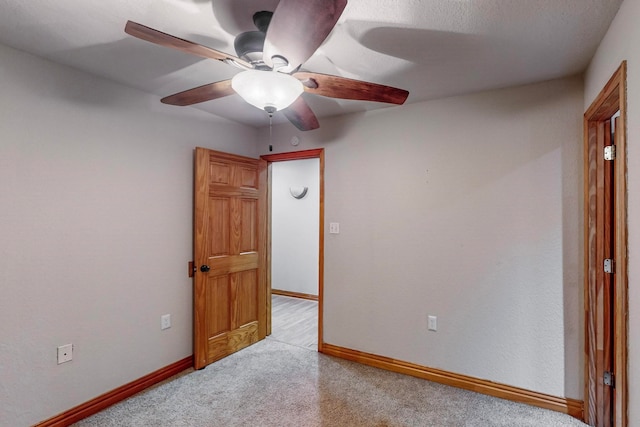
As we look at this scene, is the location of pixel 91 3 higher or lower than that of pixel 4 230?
higher

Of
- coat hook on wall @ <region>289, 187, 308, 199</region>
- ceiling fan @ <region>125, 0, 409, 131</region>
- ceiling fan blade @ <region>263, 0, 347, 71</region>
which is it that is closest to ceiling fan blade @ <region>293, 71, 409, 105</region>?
ceiling fan @ <region>125, 0, 409, 131</region>

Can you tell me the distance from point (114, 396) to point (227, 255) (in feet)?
4.36

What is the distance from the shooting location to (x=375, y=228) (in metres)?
2.90

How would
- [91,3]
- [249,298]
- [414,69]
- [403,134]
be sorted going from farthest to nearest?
1. [249,298]
2. [403,134]
3. [414,69]
4. [91,3]

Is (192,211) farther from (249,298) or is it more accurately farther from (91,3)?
(91,3)

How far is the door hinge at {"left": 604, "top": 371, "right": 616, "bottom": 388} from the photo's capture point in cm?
198

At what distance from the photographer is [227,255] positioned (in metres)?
3.09

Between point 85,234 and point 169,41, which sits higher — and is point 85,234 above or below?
below

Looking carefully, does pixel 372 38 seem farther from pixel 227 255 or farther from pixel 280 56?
pixel 227 255

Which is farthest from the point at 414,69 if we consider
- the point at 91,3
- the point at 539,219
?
the point at 91,3

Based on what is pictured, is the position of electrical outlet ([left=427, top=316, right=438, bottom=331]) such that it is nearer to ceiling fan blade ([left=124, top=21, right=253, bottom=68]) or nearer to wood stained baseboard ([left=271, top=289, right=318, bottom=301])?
ceiling fan blade ([left=124, top=21, right=253, bottom=68])

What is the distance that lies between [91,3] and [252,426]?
2444 mm

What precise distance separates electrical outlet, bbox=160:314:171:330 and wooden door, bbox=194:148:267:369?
21 centimetres

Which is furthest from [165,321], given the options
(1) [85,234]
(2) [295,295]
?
(2) [295,295]
